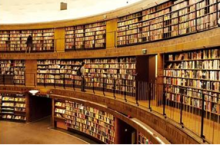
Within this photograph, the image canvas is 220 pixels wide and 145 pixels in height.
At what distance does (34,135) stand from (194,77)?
643 cm

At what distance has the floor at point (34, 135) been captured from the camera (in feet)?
26.9

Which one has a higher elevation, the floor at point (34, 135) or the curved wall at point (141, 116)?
the curved wall at point (141, 116)

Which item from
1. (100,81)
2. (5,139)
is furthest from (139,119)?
(5,139)

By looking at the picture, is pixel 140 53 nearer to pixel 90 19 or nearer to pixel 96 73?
pixel 96 73

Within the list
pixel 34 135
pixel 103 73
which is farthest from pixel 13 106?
pixel 103 73

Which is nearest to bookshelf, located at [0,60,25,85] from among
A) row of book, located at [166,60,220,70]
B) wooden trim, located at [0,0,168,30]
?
wooden trim, located at [0,0,168,30]

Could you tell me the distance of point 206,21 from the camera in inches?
172

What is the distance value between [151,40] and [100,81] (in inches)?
106

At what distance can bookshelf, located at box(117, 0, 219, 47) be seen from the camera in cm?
441

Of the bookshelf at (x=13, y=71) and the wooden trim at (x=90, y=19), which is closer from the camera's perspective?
the wooden trim at (x=90, y=19)

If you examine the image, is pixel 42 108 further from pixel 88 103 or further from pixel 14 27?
pixel 88 103

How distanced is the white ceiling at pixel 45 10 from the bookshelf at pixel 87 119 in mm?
3540

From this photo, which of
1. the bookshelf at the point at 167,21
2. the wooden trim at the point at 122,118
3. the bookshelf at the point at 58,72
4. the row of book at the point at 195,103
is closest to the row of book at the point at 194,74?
the row of book at the point at 195,103

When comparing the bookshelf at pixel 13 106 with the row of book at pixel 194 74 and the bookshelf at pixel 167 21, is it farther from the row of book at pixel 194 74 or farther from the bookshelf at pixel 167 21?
the row of book at pixel 194 74
